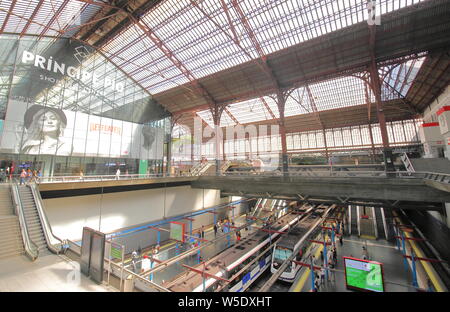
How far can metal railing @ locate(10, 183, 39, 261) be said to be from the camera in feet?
27.2

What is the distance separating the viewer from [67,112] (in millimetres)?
21172

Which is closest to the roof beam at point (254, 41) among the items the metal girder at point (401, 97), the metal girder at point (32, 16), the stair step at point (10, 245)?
the metal girder at point (32, 16)

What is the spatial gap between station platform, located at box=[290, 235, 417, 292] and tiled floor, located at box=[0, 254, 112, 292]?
11000mm

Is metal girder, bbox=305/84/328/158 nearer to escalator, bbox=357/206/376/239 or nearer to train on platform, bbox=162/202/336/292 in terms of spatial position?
escalator, bbox=357/206/376/239

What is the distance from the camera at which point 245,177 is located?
64.7 ft

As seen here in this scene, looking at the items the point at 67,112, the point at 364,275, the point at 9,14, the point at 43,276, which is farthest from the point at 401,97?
the point at 9,14

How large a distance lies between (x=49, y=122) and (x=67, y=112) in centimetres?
193

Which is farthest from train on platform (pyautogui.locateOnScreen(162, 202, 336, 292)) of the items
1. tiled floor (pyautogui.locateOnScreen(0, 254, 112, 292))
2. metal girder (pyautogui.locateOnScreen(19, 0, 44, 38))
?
metal girder (pyautogui.locateOnScreen(19, 0, 44, 38))

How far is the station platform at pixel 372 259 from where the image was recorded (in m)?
13.4

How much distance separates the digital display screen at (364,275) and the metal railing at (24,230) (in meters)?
13.1

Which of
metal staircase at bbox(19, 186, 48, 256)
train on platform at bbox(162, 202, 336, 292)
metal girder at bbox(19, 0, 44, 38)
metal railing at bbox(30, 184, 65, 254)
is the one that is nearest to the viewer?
metal railing at bbox(30, 184, 65, 254)

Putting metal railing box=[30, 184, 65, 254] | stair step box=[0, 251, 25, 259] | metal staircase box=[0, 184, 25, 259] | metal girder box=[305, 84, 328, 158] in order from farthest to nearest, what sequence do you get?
metal girder box=[305, 84, 328, 158] < metal railing box=[30, 184, 65, 254] < metal staircase box=[0, 184, 25, 259] < stair step box=[0, 251, 25, 259]

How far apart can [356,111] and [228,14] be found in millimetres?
27045
